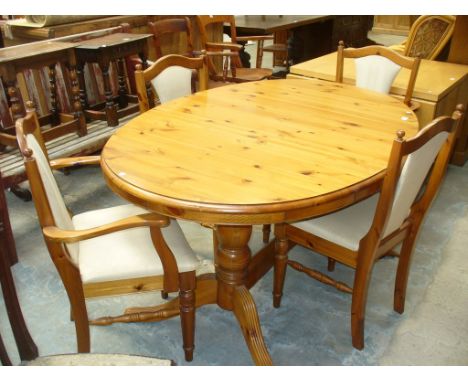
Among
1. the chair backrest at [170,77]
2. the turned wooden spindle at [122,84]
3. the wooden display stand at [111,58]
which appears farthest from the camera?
the turned wooden spindle at [122,84]

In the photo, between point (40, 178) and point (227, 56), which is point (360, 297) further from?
point (227, 56)

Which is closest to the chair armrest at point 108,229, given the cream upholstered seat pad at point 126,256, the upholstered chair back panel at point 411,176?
the cream upholstered seat pad at point 126,256

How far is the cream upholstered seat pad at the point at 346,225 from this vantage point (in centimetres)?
166

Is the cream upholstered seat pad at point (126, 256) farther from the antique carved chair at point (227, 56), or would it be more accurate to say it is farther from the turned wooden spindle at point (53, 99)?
the antique carved chair at point (227, 56)

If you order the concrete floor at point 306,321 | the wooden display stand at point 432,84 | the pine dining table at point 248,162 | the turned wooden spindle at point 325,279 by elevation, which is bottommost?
the concrete floor at point 306,321

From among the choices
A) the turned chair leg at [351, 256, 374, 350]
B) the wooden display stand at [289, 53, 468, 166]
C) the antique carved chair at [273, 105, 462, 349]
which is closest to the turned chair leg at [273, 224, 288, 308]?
the antique carved chair at [273, 105, 462, 349]

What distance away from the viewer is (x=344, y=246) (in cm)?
166

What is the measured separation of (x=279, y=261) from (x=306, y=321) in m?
0.28

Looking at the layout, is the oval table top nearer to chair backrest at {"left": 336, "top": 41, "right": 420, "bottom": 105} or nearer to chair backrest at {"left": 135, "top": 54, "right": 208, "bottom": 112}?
chair backrest at {"left": 135, "top": 54, "right": 208, "bottom": 112}

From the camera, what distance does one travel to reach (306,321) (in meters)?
1.95

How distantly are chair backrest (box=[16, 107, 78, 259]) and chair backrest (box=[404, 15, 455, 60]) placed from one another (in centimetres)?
284

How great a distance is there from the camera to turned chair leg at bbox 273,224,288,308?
6.19 ft

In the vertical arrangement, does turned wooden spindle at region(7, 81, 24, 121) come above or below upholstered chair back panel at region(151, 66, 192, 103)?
below

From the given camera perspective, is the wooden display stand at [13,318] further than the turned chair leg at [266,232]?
No
